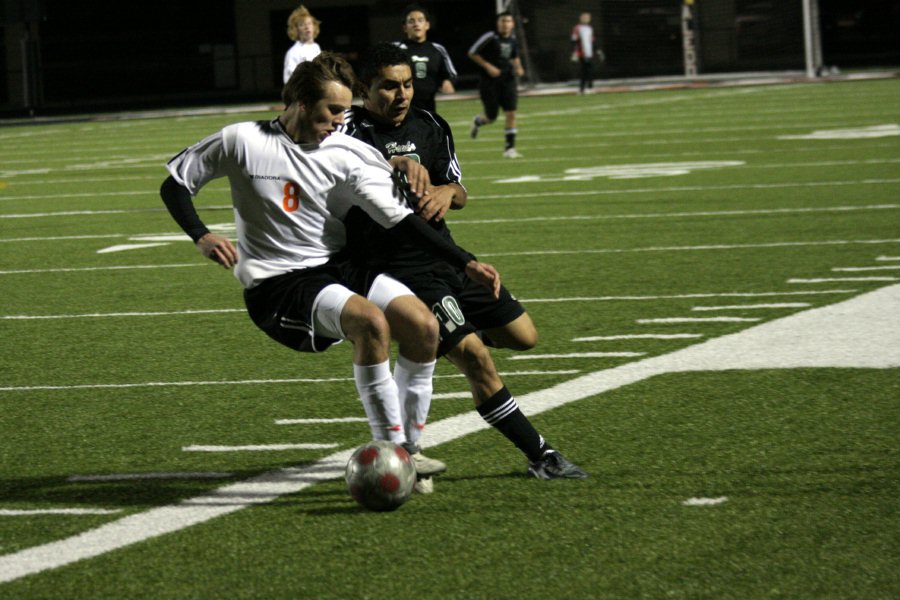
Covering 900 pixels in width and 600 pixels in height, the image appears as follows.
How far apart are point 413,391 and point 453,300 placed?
363mm

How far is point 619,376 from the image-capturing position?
7738 millimetres

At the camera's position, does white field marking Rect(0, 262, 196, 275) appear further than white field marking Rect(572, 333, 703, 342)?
Yes

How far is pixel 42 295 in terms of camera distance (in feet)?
37.5

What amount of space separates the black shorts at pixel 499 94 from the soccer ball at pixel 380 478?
16.5m

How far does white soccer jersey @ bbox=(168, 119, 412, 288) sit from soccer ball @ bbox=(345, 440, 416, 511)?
0.80 meters

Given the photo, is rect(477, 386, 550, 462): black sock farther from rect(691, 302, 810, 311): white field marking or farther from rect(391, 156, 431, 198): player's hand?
rect(691, 302, 810, 311): white field marking

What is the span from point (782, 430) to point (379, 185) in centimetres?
195

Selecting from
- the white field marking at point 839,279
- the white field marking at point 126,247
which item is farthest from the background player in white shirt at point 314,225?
the white field marking at point 126,247

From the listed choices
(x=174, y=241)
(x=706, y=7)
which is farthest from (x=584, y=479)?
(x=706, y=7)

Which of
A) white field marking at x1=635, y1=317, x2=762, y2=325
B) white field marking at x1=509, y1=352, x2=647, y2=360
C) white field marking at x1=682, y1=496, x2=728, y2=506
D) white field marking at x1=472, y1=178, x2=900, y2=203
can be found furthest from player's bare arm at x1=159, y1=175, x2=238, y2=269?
white field marking at x1=472, y1=178, x2=900, y2=203

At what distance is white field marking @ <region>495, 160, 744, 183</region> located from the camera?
60.0 ft

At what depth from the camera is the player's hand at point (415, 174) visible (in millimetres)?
5816

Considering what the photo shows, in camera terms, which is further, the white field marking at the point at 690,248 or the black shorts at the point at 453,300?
the white field marking at the point at 690,248

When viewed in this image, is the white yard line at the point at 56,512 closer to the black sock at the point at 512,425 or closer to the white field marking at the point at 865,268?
the black sock at the point at 512,425
